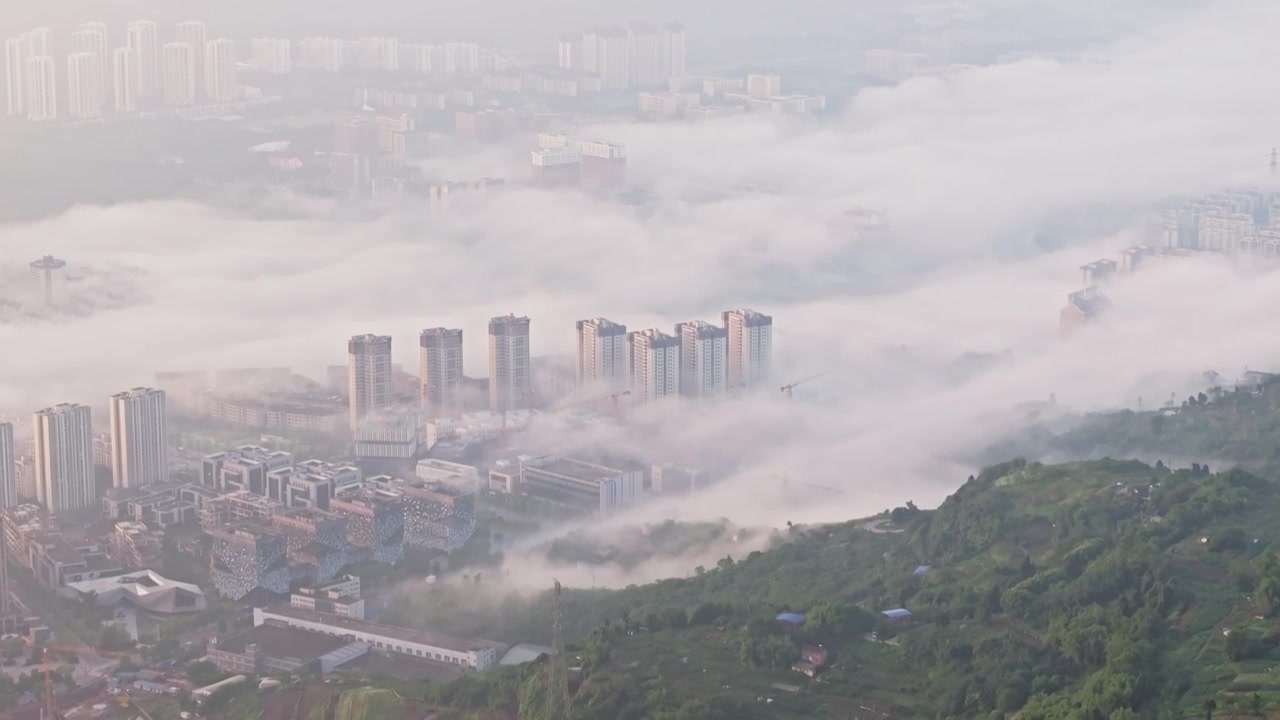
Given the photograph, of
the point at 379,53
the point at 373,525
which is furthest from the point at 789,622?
the point at 379,53

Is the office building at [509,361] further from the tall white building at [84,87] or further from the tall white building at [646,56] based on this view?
the tall white building at [646,56]

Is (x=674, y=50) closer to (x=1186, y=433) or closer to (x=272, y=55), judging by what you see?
(x=272, y=55)

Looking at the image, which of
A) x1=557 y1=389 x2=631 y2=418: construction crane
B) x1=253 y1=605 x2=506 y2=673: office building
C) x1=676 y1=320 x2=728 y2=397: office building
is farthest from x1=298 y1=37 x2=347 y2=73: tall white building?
x1=253 y1=605 x2=506 y2=673: office building

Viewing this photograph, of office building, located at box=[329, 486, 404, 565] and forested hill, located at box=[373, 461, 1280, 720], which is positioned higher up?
forested hill, located at box=[373, 461, 1280, 720]

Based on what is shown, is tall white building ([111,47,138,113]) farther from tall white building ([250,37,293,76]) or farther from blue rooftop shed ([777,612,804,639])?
blue rooftop shed ([777,612,804,639])

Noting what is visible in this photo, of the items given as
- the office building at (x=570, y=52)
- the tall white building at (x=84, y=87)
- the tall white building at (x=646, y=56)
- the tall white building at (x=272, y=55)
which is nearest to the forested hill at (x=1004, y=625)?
the tall white building at (x=84, y=87)
